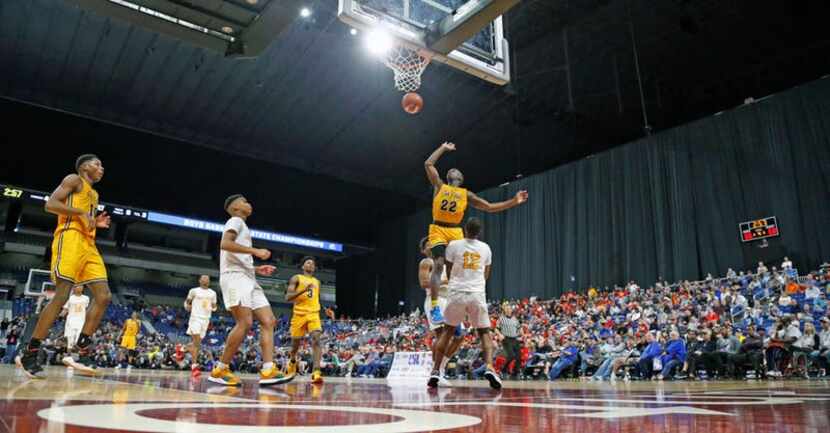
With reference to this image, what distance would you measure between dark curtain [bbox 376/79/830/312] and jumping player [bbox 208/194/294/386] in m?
13.9

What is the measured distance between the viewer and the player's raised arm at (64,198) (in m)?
4.10

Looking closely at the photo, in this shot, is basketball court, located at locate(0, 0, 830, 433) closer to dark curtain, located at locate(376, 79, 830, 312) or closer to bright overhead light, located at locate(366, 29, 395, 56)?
bright overhead light, located at locate(366, 29, 395, 56)

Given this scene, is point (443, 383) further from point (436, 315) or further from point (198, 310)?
point (198, 310)

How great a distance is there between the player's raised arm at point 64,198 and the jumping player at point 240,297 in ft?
3.69

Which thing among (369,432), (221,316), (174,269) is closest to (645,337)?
(369,432)

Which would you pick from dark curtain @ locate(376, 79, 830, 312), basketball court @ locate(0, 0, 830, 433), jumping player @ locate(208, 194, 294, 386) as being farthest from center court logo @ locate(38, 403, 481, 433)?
dark curtain @ locate(376, 79, 830, 312)

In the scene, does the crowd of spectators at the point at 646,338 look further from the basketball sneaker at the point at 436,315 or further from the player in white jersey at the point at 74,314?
the player in white jersey at the point at 74,314

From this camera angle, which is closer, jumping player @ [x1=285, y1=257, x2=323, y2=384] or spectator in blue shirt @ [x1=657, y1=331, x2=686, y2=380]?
jumping player @ [x1=285, y1=257, x2=323, y2=384]

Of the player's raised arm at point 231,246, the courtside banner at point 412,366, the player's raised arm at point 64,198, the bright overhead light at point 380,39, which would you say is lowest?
the courtside banner at point 412,366

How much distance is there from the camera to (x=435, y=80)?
17172 mm

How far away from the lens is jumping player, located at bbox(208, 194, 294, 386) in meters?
4.48

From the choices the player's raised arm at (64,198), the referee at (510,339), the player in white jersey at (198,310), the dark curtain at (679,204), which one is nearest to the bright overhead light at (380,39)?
the player's raised arm at (64,198)

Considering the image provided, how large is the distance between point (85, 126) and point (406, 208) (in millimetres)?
13594

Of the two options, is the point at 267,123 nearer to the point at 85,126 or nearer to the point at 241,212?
the point at 85,126
